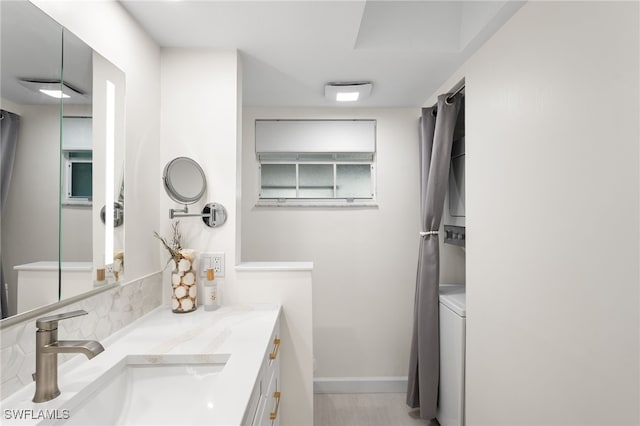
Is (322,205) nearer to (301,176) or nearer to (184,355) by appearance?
(301,176)

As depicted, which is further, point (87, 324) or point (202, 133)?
point (202, 133)

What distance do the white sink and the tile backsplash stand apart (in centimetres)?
18

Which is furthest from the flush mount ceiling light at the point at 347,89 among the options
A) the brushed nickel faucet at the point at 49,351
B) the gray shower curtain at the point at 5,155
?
the brushed nickel faucet at the point at 49,351

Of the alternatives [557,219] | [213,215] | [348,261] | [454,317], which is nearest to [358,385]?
[348,261]

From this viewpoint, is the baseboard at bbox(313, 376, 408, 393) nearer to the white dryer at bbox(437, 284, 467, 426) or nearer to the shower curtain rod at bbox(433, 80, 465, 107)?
the white dryer at bbox(437, 284, 467, 426)

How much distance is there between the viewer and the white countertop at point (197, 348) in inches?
33.9

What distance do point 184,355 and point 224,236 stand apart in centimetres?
78

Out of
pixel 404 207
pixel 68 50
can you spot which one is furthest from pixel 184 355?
pixel 404 207

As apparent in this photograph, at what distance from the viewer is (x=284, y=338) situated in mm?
1821

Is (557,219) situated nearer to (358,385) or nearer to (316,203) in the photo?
(316,203)

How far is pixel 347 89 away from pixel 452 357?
77.1 inches

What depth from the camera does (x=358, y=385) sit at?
2.82 m

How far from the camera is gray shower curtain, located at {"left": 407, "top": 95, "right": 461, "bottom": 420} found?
221 centimetres

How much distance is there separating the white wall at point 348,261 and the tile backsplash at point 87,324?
1.24m
